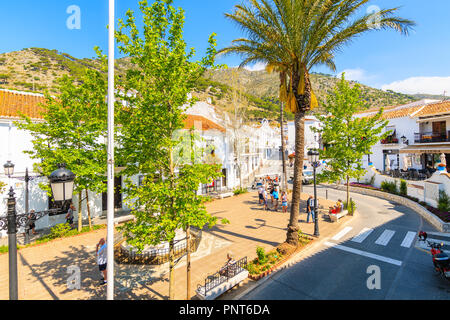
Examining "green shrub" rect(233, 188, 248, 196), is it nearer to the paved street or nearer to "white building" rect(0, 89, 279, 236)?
"white building" rect(0, 89, 279, 236)

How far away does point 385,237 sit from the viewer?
37.7ft

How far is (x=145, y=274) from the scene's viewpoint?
28.4 feet

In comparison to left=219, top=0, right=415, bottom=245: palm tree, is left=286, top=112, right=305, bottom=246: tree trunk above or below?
below

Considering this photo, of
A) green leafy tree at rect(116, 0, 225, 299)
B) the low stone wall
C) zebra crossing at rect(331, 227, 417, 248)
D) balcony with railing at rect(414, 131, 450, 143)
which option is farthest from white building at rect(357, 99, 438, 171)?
green leafy tree at rect(116, 0, 225, 299)

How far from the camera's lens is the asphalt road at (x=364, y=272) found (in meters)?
7.07

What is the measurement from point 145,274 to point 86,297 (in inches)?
78.2

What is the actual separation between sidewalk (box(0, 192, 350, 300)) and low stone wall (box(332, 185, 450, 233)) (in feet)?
15.3

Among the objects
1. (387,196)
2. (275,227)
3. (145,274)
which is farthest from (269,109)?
(145,274)

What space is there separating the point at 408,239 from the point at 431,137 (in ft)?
70.1

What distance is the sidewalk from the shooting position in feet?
24.9

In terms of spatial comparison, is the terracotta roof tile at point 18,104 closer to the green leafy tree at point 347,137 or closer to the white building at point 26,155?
the white building at point 26,155

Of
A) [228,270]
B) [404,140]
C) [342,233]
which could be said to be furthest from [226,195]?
[404,140]
